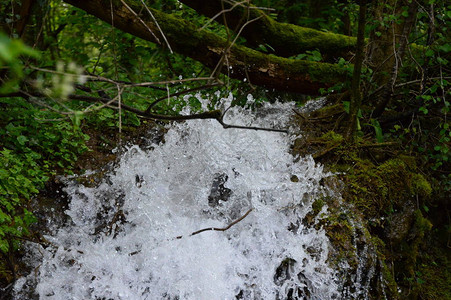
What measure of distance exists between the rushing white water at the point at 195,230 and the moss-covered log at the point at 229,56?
30.8 inches

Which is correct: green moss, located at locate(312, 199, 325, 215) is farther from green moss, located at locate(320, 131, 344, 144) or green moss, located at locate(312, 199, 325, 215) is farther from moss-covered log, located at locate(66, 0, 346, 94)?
moss-covered log, located at locate(66, 0, 346, 94)

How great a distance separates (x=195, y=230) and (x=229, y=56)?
6.14 ft

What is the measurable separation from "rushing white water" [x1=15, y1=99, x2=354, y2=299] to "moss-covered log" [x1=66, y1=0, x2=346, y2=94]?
2.56ft

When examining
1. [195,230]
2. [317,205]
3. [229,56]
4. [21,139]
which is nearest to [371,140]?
[317,205]

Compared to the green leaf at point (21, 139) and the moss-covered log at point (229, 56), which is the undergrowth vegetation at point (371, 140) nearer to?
the green leaf at point (21, 139)

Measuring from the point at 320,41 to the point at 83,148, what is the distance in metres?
3.27

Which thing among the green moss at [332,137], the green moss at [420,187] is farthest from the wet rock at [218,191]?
the green moss at [420,187]

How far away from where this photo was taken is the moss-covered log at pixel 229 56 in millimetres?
4441

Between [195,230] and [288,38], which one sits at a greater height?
[288,38]

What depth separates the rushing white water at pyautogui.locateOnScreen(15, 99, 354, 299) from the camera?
334 cm

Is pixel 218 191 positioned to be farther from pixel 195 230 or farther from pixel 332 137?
pixel 332 137

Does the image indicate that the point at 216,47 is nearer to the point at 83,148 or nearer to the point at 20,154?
the point at 83,148

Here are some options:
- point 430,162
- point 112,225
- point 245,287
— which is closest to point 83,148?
point 112,225

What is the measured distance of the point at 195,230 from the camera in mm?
3711
